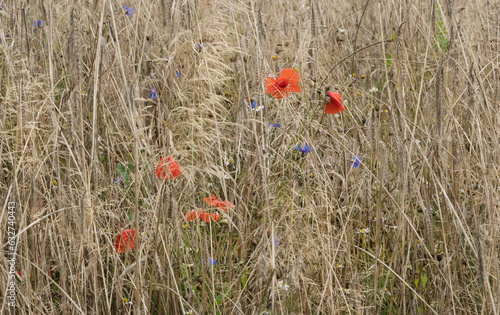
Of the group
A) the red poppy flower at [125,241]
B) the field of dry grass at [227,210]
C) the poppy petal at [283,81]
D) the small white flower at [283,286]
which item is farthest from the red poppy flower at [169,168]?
the poppy petal at [283,81]

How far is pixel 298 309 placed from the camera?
52.9 inches

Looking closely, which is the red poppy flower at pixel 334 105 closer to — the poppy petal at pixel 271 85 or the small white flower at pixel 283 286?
the poppy petal at pixel 271 85

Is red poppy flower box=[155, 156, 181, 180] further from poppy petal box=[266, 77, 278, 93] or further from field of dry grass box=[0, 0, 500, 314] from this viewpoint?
poppy petal box=[266, 77, 278, 93]

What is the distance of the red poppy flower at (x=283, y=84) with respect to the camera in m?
1.61

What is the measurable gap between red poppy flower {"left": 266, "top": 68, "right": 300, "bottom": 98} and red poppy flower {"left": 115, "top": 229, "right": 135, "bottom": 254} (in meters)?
0.61

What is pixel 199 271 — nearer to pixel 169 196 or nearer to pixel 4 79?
pixel 169 196

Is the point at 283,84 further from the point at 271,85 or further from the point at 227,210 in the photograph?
the point at 227,210

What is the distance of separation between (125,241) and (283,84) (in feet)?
2.27

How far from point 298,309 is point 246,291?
0.15 metres

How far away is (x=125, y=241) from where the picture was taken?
1.37 meters

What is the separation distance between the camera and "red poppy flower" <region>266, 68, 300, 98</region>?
5.27 ft

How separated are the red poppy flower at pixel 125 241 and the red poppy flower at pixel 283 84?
24.2 inches

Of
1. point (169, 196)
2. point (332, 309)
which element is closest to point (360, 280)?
point (332, 309)

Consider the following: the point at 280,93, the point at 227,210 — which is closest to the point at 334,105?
the point at 280,93
